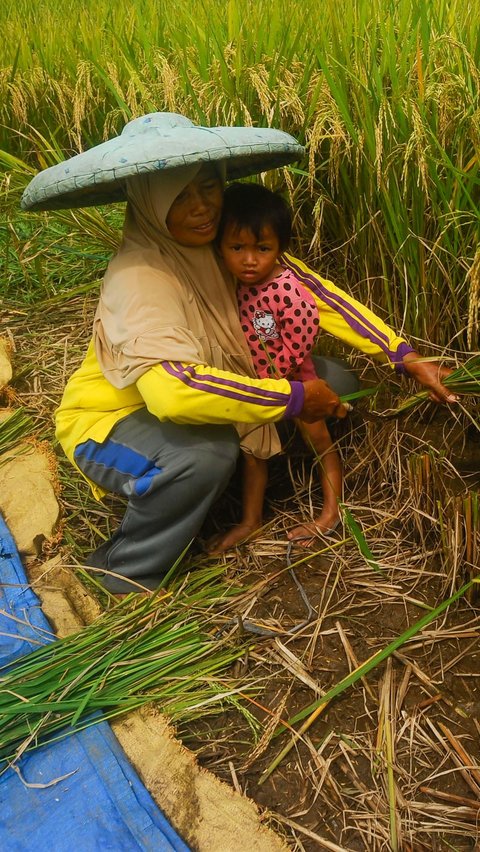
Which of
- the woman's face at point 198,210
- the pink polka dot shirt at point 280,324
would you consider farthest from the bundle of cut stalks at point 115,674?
the woman's face at point 198,210

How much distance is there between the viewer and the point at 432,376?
6.28 feet

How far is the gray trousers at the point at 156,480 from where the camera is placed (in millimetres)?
1976

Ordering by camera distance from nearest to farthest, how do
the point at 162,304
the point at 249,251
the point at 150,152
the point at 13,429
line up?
1. the point at 150,152
2. the point at 162,304
3. the point at 249,251
4. the point at 13,429

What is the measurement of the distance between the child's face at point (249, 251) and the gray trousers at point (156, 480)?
16.0 inches

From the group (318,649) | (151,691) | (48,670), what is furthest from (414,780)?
(48,670)

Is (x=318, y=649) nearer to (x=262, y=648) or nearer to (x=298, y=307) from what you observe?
(x=262, y=648)

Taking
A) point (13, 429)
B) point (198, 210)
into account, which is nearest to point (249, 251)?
point (198, 210)

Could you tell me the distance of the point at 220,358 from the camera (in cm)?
208

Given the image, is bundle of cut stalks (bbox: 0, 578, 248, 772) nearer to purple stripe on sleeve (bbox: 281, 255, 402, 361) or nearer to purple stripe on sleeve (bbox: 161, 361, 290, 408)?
purple stripe on sleeve (bbox: 161, 361, 290, 408)

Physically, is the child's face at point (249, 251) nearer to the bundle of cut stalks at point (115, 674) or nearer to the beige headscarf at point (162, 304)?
the beige headscarf at point (162, 304)

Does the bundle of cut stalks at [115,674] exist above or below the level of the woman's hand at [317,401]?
below

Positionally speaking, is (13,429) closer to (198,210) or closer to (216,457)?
(216,457)

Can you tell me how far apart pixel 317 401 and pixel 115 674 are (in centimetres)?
80

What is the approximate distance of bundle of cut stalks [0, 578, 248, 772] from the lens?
1.68m
